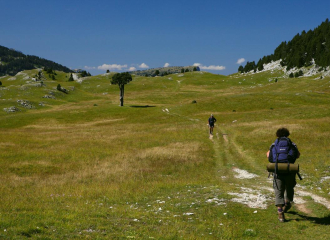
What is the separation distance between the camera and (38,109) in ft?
300

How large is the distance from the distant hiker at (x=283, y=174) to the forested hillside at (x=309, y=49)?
453 feet

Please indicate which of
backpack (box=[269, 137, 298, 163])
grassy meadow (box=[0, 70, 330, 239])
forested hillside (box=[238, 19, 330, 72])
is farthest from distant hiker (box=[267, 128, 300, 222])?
forested hillside (box=[238, 19, 330, 72])

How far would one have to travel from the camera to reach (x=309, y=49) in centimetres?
15025

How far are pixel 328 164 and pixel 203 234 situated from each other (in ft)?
48.9

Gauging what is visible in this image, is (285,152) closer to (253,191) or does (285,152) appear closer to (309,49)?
(253,191)

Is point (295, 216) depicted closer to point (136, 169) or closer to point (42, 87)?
point (136, 169)

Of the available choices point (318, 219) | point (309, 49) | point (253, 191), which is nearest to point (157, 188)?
point (253, 191)

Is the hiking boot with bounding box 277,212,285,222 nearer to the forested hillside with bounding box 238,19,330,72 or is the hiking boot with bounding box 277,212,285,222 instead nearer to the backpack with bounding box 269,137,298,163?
the backpack with bounding box 269,137,298,163

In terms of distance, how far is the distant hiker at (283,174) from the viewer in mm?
9430

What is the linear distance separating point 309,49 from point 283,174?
171 meters

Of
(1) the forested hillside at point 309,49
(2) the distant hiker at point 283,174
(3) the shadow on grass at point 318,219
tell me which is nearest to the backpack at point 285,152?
(2) the distant hiker at point 283,174

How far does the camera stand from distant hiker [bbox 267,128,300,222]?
9.43 meters

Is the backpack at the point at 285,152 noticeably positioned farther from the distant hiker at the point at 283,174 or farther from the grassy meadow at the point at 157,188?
the grassy meadow at the point at 157,188

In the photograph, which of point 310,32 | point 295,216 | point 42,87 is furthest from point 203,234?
→ point 310,32
